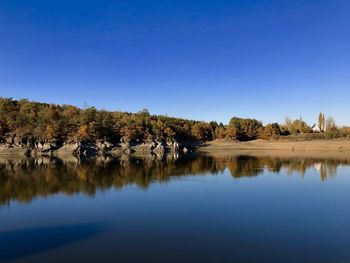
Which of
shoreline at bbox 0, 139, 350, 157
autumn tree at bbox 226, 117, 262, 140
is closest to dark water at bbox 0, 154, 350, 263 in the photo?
shoreline at bbox 0, 139, 350, 157

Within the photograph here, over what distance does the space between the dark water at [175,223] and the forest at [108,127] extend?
199 feet

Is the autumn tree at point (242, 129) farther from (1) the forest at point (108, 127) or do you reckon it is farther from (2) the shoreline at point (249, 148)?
(2) the shoreline at point (249, 148)

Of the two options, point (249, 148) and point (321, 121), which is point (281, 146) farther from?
point (321, 121)

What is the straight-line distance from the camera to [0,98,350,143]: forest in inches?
3327

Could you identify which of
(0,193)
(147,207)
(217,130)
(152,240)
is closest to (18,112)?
(217,130)

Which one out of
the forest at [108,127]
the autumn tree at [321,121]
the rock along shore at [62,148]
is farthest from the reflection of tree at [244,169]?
the autumn tree at [321,121]

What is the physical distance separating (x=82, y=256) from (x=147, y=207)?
320 inches

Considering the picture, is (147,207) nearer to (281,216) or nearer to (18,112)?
(281,216)

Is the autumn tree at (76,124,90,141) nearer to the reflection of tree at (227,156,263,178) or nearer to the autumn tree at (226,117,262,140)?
the reflection of tree at (227,156,263,178)

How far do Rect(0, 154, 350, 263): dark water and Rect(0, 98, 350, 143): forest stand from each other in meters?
60.7

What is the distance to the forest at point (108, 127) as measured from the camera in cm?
8450

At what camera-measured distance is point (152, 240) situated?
1313 centimetres

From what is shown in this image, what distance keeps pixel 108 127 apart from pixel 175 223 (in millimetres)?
83084

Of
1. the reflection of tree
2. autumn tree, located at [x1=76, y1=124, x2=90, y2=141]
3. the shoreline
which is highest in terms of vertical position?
autumn tree, located at [x1=76, y1=124, x2=90, y2=141]
